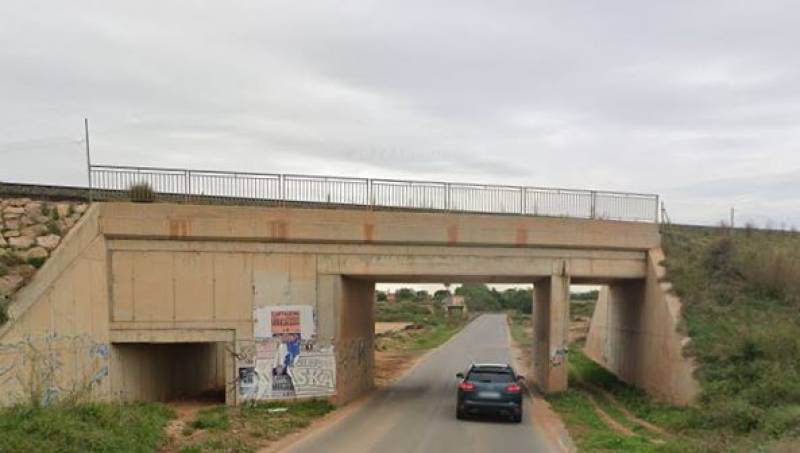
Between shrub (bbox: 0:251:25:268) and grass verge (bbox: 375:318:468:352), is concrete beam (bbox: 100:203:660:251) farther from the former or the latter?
grass verge (bbox: 375:318:468:352)

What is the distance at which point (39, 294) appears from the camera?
16.8 meters

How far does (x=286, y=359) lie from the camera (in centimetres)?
2127

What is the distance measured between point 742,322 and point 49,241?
19.9 meters

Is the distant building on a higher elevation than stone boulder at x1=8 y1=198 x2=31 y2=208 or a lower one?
lower

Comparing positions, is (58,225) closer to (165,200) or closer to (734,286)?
(165,200)

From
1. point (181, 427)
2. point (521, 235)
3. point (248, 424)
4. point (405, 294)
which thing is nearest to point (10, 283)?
point (181, 427)

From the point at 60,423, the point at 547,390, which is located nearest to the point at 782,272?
the point at 547,390

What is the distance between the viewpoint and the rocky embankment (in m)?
16.9

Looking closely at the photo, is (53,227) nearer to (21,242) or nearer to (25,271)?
(21,242)

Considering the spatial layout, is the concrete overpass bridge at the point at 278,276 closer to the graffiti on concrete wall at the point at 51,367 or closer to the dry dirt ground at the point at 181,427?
the graffiti on concrete wall at the point at 51,367

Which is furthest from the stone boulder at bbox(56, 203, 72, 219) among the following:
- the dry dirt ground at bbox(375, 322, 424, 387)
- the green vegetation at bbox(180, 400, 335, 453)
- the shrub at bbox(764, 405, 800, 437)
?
the shrub at bbox(764, 405, 800, 437)

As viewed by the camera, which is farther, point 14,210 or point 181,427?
point 14,210

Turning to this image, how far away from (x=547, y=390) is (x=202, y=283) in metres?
12.2

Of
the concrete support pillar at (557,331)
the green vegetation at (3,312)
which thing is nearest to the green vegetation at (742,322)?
the concrete support pillar at (557,331)
